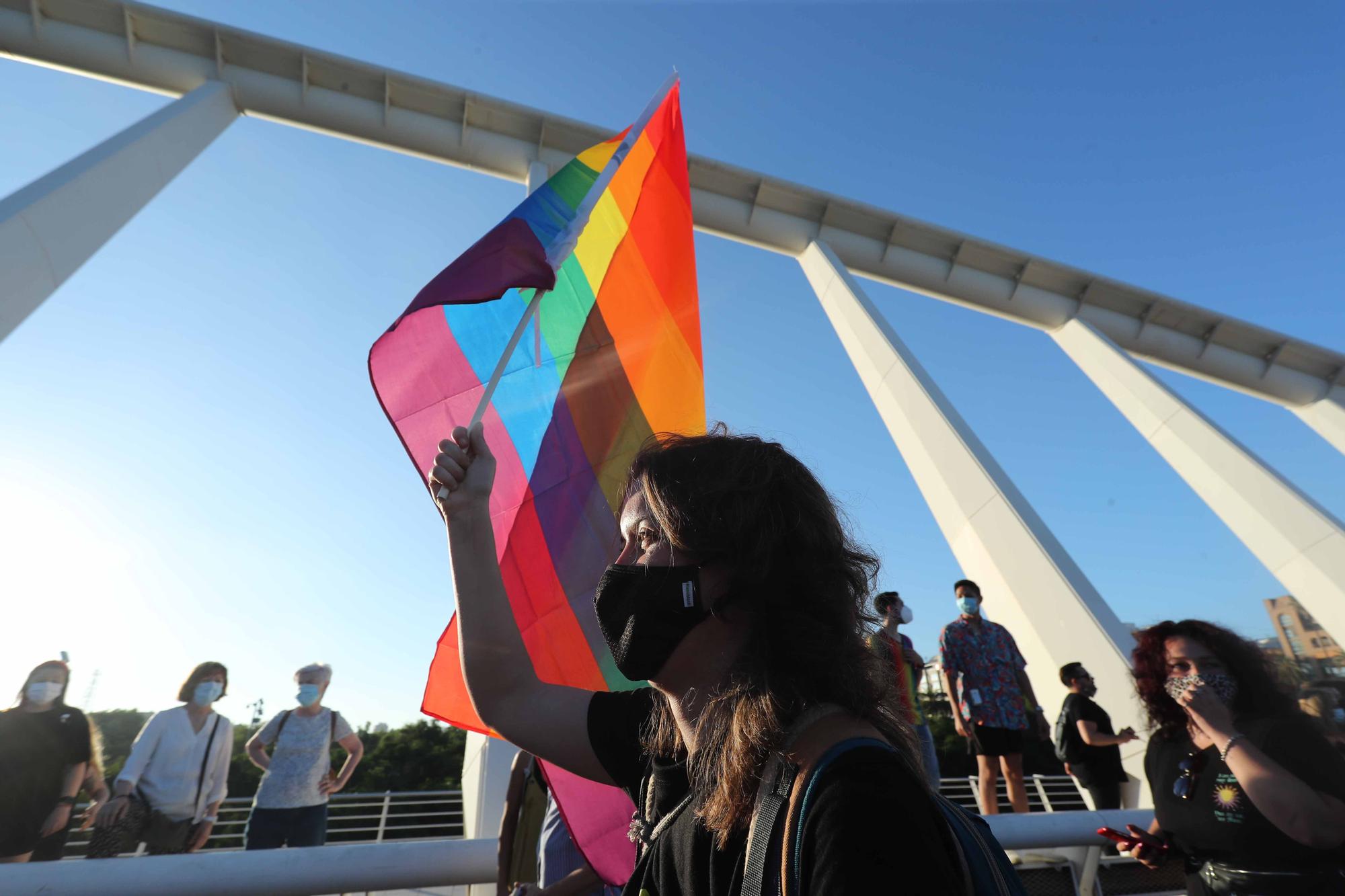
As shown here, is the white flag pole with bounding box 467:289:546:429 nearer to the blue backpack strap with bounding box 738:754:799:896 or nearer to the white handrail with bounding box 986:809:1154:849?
the blue backpack strap with bounding box 738:754:799:896

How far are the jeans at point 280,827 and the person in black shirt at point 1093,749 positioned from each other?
449 centimetres

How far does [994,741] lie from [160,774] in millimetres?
4561

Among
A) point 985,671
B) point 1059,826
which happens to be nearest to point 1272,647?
point 1059,826

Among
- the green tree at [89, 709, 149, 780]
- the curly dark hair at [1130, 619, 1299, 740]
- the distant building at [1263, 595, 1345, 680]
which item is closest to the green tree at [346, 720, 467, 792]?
the green tree at [89, 709, 149, 780]

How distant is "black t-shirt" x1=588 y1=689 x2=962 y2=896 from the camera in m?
0.69

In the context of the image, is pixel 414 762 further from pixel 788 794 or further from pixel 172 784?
pixel 788 794

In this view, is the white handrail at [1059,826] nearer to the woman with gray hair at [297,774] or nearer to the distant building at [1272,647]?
the distant building at [1272,647]

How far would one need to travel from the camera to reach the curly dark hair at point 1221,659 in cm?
187

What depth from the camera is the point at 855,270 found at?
9.82 m

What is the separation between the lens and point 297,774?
4.04 metres

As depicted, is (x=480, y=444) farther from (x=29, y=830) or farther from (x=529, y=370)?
(x=29, y=830)

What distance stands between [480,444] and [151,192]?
6.67 metres

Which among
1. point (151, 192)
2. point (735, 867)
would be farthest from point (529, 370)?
point (151, 192)

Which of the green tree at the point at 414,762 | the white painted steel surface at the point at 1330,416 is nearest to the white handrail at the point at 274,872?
the white painted steel surface at the point at 1330,416
